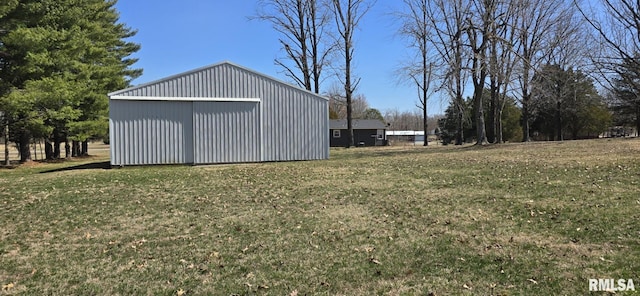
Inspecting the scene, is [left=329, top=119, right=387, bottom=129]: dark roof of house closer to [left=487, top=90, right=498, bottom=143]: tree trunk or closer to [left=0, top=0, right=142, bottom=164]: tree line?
[left=487, top=90, right=498, bottom=143]: tree trunk

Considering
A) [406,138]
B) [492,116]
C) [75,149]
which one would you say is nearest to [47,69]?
[75,149]

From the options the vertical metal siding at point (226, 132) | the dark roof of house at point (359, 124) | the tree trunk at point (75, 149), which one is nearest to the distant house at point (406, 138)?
the dark roof of house at point (359, 124)

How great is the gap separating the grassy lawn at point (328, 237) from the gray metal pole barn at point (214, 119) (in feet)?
18.4

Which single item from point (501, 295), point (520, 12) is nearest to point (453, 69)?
point (520, 12)

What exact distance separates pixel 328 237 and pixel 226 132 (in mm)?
11676

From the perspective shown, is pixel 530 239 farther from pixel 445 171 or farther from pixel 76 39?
pixel 76 39

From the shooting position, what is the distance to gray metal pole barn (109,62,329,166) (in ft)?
49.7

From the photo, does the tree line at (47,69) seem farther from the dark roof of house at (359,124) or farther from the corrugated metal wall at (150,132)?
the dark roof of house at (359,124)

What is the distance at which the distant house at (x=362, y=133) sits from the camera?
44219mm

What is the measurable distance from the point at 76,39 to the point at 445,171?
1726cm

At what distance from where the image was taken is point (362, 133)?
151 ft

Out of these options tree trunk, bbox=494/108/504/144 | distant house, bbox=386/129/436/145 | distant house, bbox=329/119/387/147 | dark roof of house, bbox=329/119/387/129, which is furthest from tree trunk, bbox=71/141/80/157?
distant house, bbox=386/129/436/145

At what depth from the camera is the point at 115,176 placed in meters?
12.2

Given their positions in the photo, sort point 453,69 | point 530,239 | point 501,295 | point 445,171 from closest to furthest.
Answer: point 501,295, point 530,239, point 445,171, point 453,69
